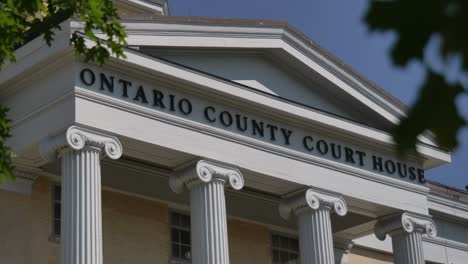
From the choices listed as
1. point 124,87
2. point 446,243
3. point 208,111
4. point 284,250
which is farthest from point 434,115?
point 446,243

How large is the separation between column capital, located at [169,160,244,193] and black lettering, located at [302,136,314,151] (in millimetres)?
2344

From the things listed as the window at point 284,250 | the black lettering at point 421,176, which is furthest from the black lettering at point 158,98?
the black lettering at point 421,176

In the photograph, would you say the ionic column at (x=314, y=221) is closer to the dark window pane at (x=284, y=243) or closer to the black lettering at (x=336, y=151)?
the black lettering at (x=336, y=151)

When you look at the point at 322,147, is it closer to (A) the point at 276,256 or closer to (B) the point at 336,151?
(B) the point at 336,151

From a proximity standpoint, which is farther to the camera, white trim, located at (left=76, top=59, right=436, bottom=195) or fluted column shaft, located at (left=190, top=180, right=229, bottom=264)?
fluted column shaft, located at (left=190, top=180, right=229, bottom=264)

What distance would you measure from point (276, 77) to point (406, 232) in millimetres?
5135

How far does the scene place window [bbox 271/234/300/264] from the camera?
2567 centimetres

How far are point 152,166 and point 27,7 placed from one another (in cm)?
1048

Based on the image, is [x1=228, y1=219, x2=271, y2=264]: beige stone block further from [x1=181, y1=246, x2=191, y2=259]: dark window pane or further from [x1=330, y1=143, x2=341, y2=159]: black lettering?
[x1=330, y1=143, x2=341, y2=159]: black lettering

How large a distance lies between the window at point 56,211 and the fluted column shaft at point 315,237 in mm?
5377

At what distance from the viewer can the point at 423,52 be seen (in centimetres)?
313

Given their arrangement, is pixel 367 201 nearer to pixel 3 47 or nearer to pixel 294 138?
pixel 294 138

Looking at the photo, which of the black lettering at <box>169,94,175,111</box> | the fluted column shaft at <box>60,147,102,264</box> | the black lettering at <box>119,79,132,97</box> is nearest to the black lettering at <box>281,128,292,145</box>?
the black lettering at <box>169,94,175,111</box>

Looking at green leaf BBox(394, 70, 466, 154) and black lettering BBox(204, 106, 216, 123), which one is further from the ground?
black lettering BBox(204, 106, 216, 123)
